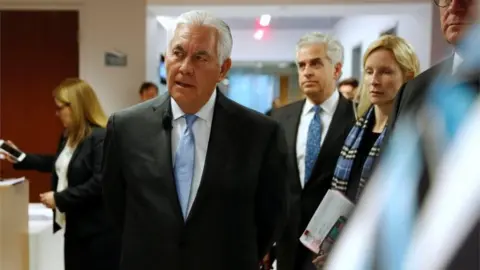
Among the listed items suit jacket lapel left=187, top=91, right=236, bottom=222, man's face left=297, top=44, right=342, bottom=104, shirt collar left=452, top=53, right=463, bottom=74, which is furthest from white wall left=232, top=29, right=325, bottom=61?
shirt collar left=452, top=53, right=463, bottom=74

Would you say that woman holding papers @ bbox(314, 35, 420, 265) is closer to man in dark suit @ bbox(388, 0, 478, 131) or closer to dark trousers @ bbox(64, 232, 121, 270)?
man in dark suit @ bbox(388, 0, 478, 131)

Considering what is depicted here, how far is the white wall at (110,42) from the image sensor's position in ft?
16.2

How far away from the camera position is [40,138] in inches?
195

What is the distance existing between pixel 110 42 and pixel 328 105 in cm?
342

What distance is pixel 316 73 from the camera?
2143 mm

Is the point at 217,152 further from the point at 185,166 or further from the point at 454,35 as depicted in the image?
the point at 454,35

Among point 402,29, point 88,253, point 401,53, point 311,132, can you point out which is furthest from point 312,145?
point 402,29

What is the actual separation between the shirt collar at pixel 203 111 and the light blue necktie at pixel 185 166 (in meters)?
0.03

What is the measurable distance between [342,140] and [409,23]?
3899 mm

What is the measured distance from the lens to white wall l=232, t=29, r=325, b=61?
32.7ft

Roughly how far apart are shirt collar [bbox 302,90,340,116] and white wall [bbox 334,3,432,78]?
7.33ft

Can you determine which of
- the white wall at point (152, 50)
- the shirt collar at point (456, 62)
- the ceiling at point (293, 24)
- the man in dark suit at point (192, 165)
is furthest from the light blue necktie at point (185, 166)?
the ceiling at point (293, 24)

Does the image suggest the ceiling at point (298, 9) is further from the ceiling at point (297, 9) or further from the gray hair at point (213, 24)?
the gray hair at point (213, 24)

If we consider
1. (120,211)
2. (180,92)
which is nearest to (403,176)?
(180,92)
